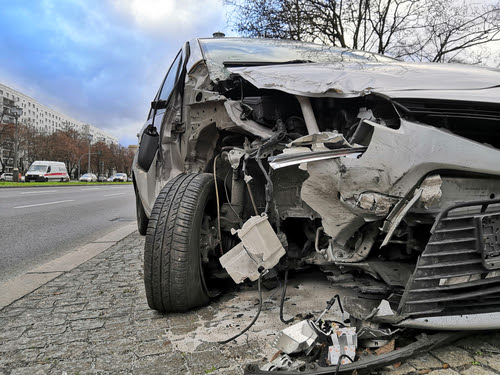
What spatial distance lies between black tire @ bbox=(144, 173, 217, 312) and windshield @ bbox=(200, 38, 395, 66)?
1115 millimetres

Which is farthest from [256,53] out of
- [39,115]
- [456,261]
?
[39,115]

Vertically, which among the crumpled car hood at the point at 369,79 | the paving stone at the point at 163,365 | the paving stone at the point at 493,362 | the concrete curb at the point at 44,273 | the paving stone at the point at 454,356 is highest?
the crumpled car hood at the point at 369,79

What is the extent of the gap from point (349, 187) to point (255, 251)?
65 cm

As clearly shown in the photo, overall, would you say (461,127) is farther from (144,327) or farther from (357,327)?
(144,327)

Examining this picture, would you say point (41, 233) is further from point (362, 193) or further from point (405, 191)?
point (405, 191)

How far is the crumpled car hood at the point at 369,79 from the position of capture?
5.30 ft

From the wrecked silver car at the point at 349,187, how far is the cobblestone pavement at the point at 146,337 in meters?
0.18

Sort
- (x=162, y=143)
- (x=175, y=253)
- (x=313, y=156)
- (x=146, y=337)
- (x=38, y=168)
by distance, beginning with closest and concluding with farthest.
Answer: (x=313, y=156) < (x=146, y=337) < (x=175, y=253) < (x=162, y=143) < (x=38, y=168)

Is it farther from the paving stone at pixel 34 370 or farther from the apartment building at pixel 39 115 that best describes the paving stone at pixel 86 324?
the apartment building at pixel 39 115

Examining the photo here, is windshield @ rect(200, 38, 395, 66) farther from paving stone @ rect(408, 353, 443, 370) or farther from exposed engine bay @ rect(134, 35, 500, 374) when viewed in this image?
paving stone @ rect(408, 353, 443, 370)

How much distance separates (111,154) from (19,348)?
74.1 meters

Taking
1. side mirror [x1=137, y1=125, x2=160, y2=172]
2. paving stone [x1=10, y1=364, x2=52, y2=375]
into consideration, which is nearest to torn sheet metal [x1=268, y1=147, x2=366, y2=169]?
paving stone [x1=10, y1=364, x2=52, y2=375]

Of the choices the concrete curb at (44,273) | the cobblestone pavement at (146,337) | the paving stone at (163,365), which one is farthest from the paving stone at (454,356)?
the concrete curb at (44,273)

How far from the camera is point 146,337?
1869 millimetres
